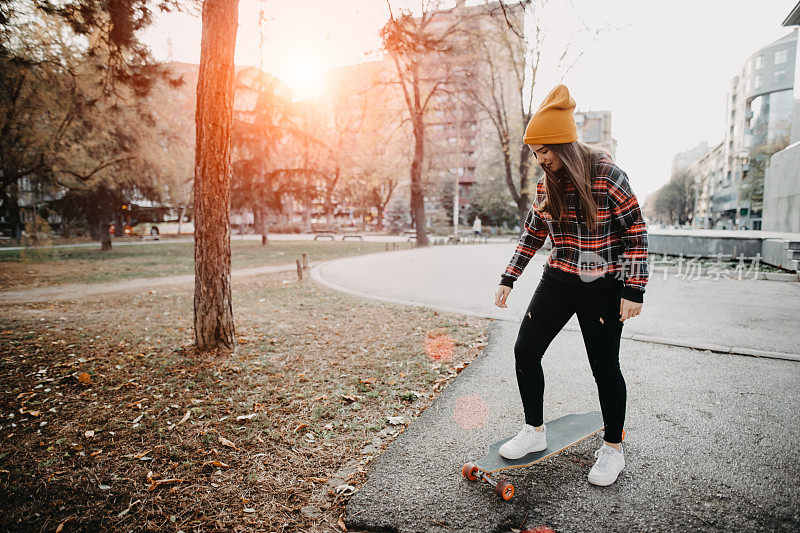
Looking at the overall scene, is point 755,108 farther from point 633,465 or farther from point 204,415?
point 204,415

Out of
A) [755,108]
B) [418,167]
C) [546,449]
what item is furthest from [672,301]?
[755,108]

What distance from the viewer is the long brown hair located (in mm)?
2299

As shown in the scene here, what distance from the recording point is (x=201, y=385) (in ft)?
14.0

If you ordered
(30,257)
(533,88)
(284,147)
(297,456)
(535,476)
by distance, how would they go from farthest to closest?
(533,88) → (284,147) → (30,257) → (297,456) → (535,476)

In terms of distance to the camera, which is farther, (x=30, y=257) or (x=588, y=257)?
(x=30, y=257)

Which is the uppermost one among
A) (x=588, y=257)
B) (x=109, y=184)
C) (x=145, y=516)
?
(x=109, y=184)

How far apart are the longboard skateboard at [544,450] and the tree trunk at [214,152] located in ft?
11.9

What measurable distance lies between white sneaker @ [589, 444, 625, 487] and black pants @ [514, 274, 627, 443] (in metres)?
0.08

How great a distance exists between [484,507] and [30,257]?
22.5 meters

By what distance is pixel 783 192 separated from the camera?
1481 centimetres

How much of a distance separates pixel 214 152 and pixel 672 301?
806cm

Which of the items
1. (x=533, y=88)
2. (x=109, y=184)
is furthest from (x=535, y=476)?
(x=533, y=88)

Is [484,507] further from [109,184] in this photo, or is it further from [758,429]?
[109,184]

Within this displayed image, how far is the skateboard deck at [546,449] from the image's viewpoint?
2.55m
